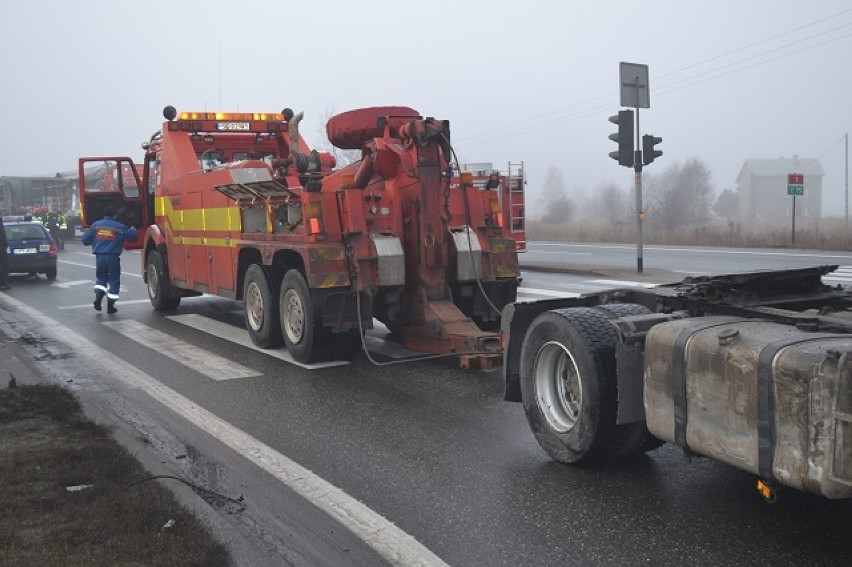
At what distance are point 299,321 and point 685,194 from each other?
7886 cm

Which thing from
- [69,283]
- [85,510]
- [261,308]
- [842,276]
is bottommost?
[85,510]

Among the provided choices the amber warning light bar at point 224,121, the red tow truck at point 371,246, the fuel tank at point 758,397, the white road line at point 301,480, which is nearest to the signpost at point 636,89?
the amber warning light bar at point 224,121

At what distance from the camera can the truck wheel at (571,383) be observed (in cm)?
478

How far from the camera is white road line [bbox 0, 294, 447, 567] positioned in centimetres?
406

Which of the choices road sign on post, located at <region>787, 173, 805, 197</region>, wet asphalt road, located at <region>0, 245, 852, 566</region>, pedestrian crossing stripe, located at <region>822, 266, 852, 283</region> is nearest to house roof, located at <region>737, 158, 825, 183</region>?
road sign on post, located at <region>787, 173, 805, 197</region>

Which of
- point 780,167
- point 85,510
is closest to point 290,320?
point 85,510

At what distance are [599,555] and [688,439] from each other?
28.6 inches

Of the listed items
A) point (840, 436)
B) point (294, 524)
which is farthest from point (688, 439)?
point (294, 524)

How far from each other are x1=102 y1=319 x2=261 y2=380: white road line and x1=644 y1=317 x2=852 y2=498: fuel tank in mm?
5007

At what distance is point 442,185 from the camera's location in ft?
28.6

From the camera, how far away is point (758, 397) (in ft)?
12.1

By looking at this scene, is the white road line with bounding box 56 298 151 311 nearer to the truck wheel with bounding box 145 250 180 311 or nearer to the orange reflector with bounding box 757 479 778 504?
the truck wheel with bounding box 145 250 180 311

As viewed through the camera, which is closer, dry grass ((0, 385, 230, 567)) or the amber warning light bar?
dry grass ((0, 385, 230, 567))

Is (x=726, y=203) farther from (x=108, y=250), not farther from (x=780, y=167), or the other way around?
(x=108, y=250)
